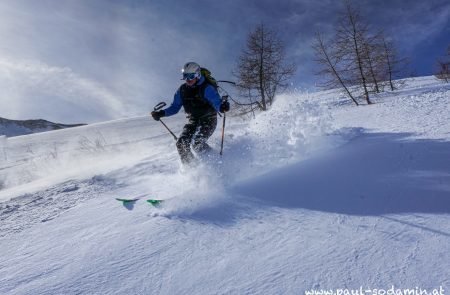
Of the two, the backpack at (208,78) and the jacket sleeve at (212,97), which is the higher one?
the backpack at (208,78)

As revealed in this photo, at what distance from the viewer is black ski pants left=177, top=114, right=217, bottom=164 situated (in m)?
5.68

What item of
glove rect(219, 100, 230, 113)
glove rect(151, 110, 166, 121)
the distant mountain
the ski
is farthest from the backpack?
the distant mountain

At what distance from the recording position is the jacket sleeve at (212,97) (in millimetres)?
6033

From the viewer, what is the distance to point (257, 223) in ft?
10.8

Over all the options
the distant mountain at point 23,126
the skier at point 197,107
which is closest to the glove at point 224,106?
the skier at point 197,107

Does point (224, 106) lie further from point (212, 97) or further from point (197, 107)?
point (197, 107)

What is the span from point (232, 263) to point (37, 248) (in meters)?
2.22

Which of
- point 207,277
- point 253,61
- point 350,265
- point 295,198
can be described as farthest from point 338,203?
point 253,61

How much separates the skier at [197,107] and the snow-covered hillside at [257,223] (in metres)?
0.46

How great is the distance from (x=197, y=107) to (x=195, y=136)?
2.04 feet

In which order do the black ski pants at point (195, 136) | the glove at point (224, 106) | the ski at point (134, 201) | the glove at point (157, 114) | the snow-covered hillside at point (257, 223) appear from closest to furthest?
the snow-covered hillside at point (257, 223)
the ski at point (134, 201)
the black ski pants at point (195, 136)
the glove at point (224, 106)
the glove at point (157, 114)

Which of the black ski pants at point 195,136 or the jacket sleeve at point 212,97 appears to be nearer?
the black ski pants at point 195,136

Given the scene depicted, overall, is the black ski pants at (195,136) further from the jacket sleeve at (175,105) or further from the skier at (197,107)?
the jacket sleeve at (175,105)

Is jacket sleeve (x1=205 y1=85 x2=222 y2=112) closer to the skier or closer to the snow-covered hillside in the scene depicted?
the skier
